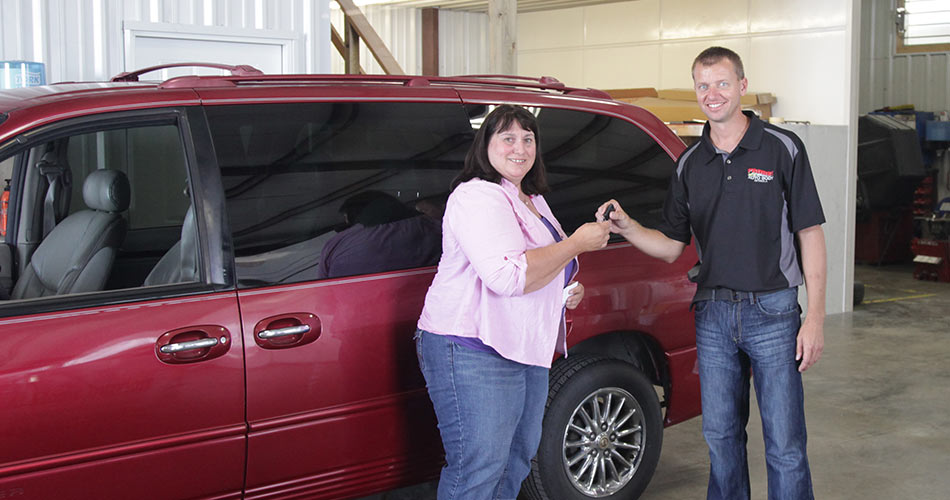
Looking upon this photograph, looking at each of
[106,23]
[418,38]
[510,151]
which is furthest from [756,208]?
[418,38]

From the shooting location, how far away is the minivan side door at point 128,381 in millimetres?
2352

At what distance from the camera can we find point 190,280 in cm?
265

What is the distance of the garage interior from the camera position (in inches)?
192

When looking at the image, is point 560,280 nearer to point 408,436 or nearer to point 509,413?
point 509,413

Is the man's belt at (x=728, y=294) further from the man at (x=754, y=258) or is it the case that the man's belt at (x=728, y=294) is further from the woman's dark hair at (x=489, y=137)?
the woman's dark hair at (x=489, y=137)

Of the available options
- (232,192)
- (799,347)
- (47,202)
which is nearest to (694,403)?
(799,347)

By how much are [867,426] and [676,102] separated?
4.66 m

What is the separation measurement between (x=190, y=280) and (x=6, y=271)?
776 millimetres

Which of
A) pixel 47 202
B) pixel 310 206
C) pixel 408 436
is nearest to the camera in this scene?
pixel 310 206

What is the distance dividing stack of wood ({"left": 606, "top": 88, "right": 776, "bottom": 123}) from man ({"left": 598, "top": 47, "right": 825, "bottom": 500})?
212 inches

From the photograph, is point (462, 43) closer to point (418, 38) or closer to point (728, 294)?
point (418, 38)

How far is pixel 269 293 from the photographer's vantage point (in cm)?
270

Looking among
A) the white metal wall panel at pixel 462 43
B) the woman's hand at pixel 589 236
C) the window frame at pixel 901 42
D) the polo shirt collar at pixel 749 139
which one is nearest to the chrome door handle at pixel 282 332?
the woman's hand at pixel 589 236

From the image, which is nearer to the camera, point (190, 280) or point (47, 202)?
point (190, 280)
